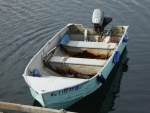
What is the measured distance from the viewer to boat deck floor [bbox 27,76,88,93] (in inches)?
453

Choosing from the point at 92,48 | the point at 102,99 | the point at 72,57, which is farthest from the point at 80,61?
the point at 102,99

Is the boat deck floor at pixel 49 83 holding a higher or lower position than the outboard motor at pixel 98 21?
lower

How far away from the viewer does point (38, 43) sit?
62.4 feet

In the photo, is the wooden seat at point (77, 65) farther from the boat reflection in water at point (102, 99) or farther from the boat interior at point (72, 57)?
the boat reflection in water at point (102, 99)

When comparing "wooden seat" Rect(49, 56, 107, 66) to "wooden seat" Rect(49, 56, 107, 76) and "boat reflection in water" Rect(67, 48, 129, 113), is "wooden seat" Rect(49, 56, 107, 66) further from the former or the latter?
"boat reflection in water" Rect(67, 48, 129, 113)

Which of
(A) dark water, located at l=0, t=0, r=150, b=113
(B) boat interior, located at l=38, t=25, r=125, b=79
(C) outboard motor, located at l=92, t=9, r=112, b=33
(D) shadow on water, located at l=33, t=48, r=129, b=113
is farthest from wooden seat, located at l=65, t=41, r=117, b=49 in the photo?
(A) dark water, located at l=0, t=0, r=150, b=113

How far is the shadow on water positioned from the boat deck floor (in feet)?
5.12

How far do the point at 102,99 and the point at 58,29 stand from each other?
327 inches

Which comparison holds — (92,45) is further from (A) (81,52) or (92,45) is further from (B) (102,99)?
(B) (102,99)

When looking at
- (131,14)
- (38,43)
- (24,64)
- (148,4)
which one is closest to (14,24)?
(38,43)

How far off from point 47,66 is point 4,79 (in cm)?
255

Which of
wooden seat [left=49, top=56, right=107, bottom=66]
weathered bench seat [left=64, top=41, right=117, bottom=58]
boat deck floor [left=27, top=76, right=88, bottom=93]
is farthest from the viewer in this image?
weathered bench seat [left=64, top=41, right=117, bottom=58]

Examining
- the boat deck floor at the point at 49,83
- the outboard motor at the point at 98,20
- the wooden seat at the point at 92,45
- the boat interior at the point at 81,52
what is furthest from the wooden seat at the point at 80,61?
the outboard motor at the point at 98,20

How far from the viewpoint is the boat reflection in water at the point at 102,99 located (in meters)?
13.2
